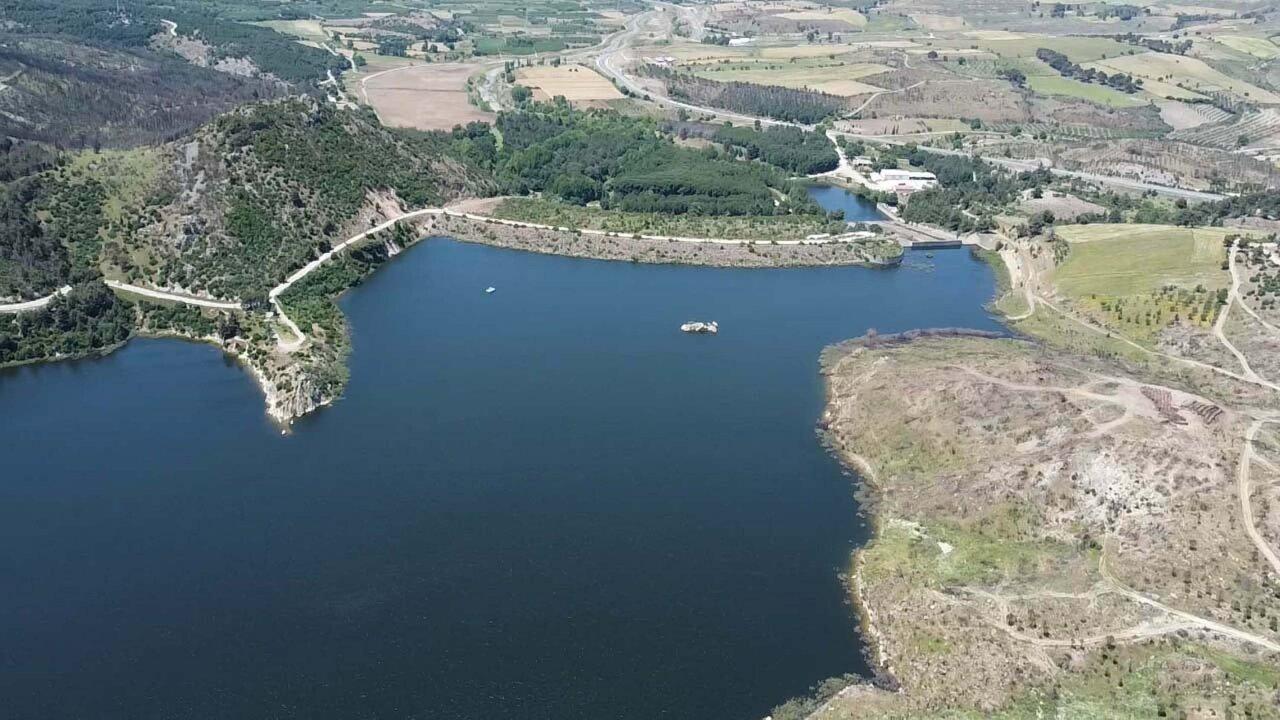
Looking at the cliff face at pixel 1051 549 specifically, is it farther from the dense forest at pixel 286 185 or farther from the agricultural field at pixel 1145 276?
the dense forest at pixel 286 185

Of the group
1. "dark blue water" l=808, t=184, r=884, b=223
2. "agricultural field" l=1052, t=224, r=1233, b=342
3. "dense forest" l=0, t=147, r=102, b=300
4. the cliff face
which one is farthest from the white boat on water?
"dense forest" l=0, t=147, r=102, b=300

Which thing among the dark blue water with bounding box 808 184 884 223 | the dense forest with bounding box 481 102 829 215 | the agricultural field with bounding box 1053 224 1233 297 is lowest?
the dark blue water with bounding box 808 184 884 223

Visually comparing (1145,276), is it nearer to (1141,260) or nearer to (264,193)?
(1141,260)

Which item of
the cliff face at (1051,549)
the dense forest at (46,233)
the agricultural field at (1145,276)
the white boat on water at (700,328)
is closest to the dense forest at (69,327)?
the dense forest at (46,233)

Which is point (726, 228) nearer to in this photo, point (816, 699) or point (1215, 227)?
point (1215, 227)

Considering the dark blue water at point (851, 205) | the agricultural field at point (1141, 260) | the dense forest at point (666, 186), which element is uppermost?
the agricultural field at point (1141, 260)

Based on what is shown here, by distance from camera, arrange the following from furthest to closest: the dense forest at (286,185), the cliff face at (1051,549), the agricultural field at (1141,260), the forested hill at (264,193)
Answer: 1. the dense forest at (286,185)
2. the forested hill at (264,193)
3. the agricultural field at (1141,260)
4. the cliff face at (1051,549)

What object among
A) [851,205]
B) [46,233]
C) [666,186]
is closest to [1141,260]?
[851,205]

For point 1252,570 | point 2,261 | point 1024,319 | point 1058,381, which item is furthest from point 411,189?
point 1252,570

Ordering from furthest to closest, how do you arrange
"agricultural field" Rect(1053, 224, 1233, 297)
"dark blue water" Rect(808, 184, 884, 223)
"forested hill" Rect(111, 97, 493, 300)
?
"dark blue water" Rect(808, 184, 884, 223) < "forested hill" Rect(111, 97, 493, 300) < "agricultural field" Rect(1053, 224, 1233, 297)

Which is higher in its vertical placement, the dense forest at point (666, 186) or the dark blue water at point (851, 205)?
the dense forest at point (666, 186)

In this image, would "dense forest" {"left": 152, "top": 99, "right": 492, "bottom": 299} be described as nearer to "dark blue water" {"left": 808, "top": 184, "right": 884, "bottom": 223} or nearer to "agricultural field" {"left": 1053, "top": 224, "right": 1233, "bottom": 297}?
"dark blue water" {"left": 808, "top": 184, "right": 884, "bottom": 223}
